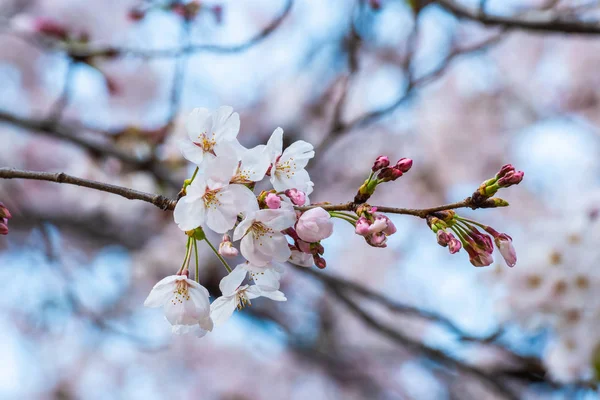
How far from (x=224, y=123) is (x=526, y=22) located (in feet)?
4.46

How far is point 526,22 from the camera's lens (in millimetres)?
1793

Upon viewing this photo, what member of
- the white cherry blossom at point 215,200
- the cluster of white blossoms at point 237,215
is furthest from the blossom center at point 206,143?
the white cherry blossom at point 215,200

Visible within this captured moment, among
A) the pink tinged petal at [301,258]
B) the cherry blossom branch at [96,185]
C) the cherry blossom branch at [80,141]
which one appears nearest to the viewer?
the cherry blossom branch at [96,185]

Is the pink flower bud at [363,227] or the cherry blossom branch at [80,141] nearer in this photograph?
the pink flower bud at [363,227]

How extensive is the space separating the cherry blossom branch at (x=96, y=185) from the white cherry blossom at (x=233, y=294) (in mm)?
152

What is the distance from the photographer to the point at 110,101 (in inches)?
236

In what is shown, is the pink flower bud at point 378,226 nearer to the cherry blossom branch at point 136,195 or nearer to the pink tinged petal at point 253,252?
the cherry blossom branch at point 136,195

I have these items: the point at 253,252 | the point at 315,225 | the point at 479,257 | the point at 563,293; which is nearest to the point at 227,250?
the point at 253,252

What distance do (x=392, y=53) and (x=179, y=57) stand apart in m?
3.87

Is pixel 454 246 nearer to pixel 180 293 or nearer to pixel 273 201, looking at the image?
pixel 273 201

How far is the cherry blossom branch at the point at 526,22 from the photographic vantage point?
5.51ft

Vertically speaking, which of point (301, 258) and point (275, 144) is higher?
point (275, 144)

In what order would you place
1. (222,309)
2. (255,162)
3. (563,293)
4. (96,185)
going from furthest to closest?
(563,293)
(222,309)
(255,162)
(96,185)

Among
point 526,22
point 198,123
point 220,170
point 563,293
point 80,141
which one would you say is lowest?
point 220,170
